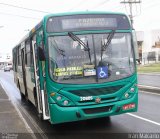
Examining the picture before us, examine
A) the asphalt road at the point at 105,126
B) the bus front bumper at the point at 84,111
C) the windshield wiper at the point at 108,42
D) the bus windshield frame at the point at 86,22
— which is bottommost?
the asphalt road at the point at 105,126

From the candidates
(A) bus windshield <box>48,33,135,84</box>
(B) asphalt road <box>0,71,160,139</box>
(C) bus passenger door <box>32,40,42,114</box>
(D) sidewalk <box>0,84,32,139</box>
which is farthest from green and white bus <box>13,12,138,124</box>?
(D) sidewalk <box>0,84,32,139</box>

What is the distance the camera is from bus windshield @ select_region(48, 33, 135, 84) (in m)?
8.33

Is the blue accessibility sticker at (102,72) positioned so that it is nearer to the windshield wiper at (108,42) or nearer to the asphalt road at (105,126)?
the windshield wiper at (108,42)

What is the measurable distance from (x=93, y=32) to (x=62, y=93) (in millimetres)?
1672

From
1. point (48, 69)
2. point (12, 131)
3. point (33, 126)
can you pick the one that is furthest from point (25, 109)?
point (48, 69)

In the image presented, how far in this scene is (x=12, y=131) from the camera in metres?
9.00

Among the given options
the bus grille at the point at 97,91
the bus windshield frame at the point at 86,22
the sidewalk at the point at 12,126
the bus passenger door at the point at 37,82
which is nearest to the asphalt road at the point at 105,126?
the sidewalk at the point at 12,126

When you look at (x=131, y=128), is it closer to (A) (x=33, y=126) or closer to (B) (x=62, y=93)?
(B) (x=62, y=93)

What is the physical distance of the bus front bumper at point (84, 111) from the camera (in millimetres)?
8211

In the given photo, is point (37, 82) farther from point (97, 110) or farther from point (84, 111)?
point (97, 110)

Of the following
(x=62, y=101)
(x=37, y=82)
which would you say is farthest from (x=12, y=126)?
(x=62, y=101)

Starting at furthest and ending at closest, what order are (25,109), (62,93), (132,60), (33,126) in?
1. (25,109)
2. (33,126)
3. (132,60)
4. (62,93)

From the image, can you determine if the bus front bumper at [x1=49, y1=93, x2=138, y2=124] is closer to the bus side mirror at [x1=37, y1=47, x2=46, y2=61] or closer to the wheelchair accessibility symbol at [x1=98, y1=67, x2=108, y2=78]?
the wheelchair accessibility symbol at [x1=98, y1=67, x2=108, y2=78]

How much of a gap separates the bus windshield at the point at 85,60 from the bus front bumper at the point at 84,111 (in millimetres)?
601
